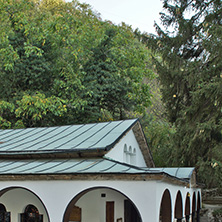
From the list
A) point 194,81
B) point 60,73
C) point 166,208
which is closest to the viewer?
point 166,208

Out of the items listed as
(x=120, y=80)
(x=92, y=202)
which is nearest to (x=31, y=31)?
(x=120, y=80)

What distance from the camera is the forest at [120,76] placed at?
16.5 metres

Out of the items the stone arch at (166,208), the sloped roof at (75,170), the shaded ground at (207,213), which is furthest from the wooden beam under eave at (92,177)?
the shaded ground at (207,213)

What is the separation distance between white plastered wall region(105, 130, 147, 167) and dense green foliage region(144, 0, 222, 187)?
314 cm

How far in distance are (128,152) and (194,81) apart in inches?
243

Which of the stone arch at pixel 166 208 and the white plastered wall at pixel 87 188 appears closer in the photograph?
the white plastered wall at pixel 87 188

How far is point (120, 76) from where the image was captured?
77.3 ft

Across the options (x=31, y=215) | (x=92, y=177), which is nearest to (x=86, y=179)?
(x=92, y=177)

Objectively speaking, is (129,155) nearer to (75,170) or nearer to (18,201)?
(18,201)

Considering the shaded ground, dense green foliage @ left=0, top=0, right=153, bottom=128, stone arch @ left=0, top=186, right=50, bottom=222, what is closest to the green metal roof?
stone arch @ left=0, top=186, right=50, bottom=222

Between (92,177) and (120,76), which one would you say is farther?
(120,76)

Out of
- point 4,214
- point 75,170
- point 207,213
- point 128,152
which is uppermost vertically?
point 128,152

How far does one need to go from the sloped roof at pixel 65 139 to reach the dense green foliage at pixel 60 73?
23.4ft

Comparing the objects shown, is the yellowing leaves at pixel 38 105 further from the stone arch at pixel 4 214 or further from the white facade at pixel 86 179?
the stone arch at pixel 4 214
